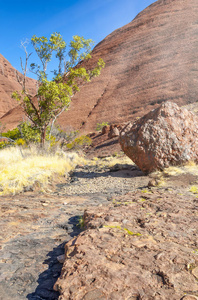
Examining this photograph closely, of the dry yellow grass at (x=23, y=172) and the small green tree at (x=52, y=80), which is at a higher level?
the small green tree at (x=52, y=80)

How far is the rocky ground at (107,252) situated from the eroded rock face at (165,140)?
123 inches

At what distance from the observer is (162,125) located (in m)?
7.43

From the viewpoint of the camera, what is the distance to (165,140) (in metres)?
7.32

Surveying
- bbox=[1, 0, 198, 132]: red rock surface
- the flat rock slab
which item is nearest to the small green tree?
the flat rock slab

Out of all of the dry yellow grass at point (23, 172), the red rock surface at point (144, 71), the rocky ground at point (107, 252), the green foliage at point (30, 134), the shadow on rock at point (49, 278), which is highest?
the red rock surface at point (144, 71)

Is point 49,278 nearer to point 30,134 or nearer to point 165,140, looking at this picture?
point 165,140

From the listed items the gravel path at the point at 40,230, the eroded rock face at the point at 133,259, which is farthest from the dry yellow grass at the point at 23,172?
the eroded rock face at the point at 133,259

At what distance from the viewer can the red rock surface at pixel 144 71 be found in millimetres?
27156

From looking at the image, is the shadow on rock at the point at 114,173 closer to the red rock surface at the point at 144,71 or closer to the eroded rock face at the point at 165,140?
the eroded rock face at the point at 165,140

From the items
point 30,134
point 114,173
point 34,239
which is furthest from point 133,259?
point 30,134

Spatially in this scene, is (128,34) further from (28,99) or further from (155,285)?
(155,285)

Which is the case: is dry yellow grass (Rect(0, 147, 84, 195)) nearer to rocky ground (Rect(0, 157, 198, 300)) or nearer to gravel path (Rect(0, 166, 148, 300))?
gravel path (Rect(0, 166, 148, 300))

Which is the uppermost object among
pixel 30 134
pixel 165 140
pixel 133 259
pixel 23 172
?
pixel 30 134

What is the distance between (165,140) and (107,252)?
5.86 m
